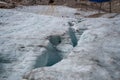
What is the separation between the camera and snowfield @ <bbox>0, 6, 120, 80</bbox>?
391cm

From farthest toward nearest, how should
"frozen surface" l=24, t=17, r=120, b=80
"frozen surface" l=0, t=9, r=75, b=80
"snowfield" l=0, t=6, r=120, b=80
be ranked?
"frozen surface" l=0, t=9, r=75, b=80 → "snowfield" l=0, t=6, r=120, b=80 → "frozen surface" l=24, t=17, r=120, b=80

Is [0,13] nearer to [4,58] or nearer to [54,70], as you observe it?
[4,58]

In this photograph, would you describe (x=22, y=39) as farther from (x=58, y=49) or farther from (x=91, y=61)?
(x=91, y=61)

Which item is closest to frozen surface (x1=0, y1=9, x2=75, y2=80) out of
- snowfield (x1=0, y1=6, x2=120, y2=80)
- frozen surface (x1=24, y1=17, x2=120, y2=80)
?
snowfield (x1=0, y1=6, x2=120, y2=80)

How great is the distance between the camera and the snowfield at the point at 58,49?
3.91 m

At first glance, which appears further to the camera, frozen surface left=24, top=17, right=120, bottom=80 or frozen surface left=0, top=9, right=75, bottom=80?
frozen surface left=0, top=9, right=75, bottom=80

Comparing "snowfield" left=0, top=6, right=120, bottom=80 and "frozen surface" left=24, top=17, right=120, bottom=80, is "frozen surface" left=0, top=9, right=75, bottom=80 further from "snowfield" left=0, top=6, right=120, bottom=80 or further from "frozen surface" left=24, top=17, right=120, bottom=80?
"frozen surface" left=24, top=17, right=120, bottom=80

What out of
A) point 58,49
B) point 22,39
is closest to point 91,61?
point 58,49

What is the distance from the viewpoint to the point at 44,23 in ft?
19.5

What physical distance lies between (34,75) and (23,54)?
2.82ft

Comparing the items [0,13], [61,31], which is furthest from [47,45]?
[0,13]

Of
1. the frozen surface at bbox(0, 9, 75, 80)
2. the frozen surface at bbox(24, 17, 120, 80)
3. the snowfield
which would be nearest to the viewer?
the frozen surface at bbox(24, 17, 120, 80)

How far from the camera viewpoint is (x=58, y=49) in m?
5.04

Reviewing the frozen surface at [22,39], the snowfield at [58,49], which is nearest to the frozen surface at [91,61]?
the snowfield at [58,49]
